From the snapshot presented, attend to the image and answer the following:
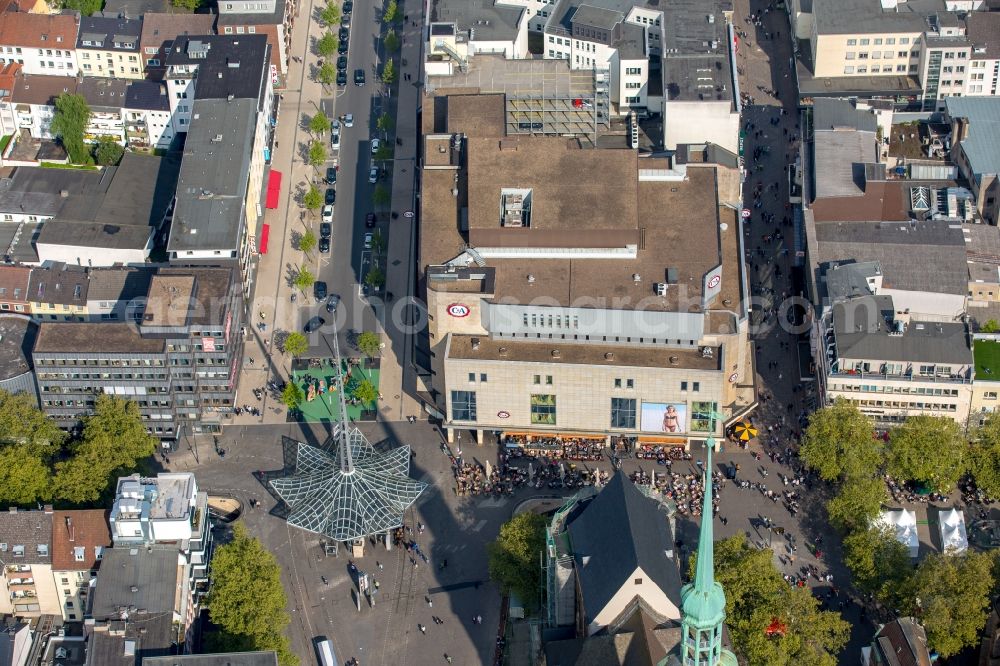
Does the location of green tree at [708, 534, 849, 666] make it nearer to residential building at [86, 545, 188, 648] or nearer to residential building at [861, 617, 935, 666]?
residential building at [861, 617, 935, 666]

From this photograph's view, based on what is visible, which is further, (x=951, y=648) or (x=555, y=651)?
(x=951, y=648)

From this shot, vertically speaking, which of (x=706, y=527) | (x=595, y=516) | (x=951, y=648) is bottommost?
(x=951, y=648)

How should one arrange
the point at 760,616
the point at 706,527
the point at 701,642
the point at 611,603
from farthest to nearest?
the point at 760,616
the point at 611,603
the point at 701,642
the point at 706,527

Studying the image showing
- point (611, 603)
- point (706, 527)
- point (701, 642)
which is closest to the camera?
point (706, 527)

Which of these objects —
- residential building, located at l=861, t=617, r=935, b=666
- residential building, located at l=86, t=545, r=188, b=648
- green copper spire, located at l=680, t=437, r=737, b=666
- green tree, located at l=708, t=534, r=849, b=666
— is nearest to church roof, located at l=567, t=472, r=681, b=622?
green tree, located at l=708, t=534, r=849, b=666

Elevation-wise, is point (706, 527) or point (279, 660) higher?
point (706, 527)

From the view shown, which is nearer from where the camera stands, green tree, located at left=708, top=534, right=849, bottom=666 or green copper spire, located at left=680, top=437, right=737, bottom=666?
green copper spire, located at left=680, top=437, right=737, bottom=666

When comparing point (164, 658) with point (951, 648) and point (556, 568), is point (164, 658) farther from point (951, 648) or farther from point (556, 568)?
point (951, 648)

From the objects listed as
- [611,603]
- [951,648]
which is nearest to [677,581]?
[611,603]
